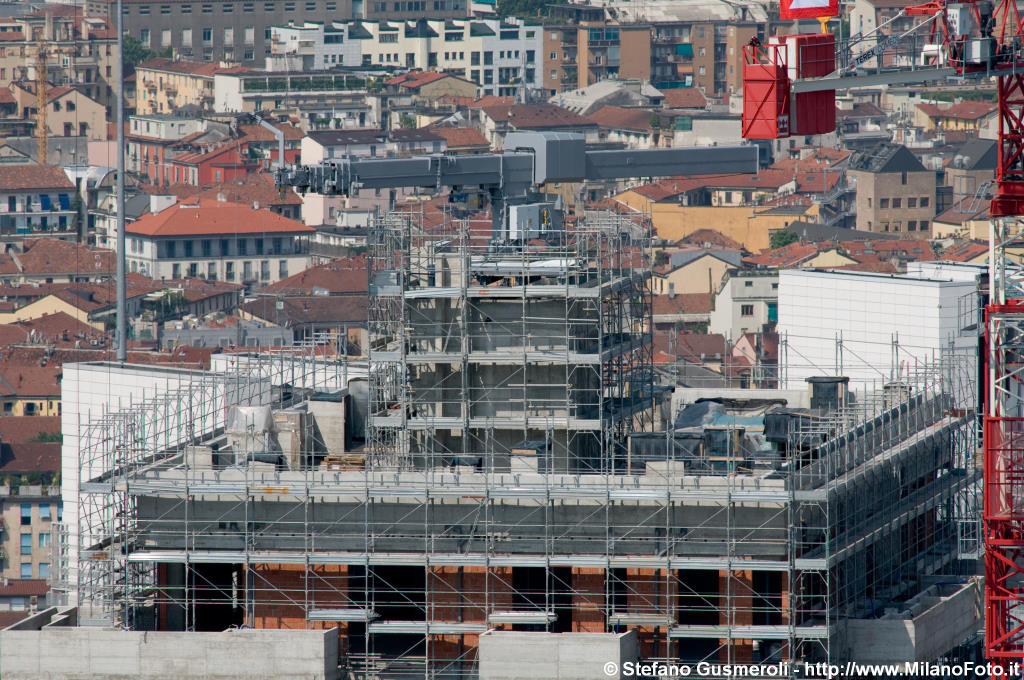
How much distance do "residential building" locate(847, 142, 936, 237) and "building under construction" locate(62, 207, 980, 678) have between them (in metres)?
106

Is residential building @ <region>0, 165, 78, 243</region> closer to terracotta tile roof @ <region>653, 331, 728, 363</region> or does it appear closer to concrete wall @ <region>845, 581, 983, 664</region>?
terracotta tile roof @ <region>653, 331, 728, 363</region>

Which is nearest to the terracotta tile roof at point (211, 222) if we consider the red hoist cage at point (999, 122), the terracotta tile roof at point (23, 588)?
the terracotta tile roof at point (23, 588)

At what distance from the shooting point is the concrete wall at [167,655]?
139 ft

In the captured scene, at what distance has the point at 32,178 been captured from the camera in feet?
564

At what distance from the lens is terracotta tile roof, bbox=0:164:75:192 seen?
559 ft

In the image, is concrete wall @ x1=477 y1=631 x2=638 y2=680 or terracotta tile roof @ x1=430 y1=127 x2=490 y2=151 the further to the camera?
terracotta tile roof @ x1=430 y1=127 x2=490 y2=151

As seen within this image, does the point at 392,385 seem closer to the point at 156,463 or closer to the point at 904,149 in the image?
the point at 156,463

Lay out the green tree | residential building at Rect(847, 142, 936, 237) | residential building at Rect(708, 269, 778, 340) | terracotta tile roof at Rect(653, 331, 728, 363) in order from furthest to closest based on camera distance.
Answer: residential building at Rect(847, 142, 936, 237)
the green tree
residential building at Rect(708, 269, 778, 340)
terracotta tile roof at Rect(653, 331, 728, 363)

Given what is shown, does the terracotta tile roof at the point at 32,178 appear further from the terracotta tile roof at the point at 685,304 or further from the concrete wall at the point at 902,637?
the concrete wall at the point at 902,637

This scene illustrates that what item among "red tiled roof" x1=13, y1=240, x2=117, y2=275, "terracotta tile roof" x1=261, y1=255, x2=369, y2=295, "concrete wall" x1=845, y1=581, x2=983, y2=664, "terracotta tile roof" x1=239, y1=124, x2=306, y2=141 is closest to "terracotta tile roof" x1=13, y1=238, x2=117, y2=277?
"red tiled roof" x1=13, y1=240, x2=117, y2=275

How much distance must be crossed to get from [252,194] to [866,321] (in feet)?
313

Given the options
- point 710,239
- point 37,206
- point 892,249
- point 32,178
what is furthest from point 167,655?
point 32,178

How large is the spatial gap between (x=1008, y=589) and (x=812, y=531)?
3.80 m

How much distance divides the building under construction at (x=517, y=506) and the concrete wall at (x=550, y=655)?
17 cm
